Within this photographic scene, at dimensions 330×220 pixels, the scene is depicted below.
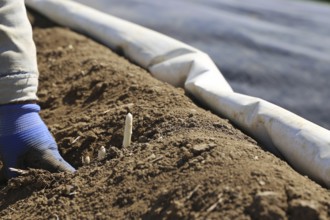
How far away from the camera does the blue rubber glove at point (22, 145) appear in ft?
6.25

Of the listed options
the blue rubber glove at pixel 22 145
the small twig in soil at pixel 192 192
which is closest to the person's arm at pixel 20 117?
the blue rubber glove at pixel 22 145

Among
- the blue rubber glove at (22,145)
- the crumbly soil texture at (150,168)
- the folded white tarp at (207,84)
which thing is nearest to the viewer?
the crumbly soil texture at (150,168)

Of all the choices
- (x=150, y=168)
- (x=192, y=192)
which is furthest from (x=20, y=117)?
(x=192, y=192)

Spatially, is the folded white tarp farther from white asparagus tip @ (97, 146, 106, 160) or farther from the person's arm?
the person's arm

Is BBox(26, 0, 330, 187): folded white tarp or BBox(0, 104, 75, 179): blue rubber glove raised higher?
BBox(26, 0, 330, 187): folded white tarp

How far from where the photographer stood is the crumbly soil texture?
1.43m

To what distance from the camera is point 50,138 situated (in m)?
1.97

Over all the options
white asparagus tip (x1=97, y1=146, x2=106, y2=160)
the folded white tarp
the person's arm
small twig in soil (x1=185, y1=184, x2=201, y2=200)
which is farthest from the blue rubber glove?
the folded white tarp

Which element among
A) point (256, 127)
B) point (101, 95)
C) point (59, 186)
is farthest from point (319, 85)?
point (59, 186)

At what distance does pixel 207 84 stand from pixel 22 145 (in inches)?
32.7

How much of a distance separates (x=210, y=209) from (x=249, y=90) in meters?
1.52

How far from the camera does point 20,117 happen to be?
1.94 m

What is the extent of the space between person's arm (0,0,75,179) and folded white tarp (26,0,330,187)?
684 millimetres

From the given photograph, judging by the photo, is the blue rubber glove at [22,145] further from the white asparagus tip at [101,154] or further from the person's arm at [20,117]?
the white asparagus tip at [101,154]
